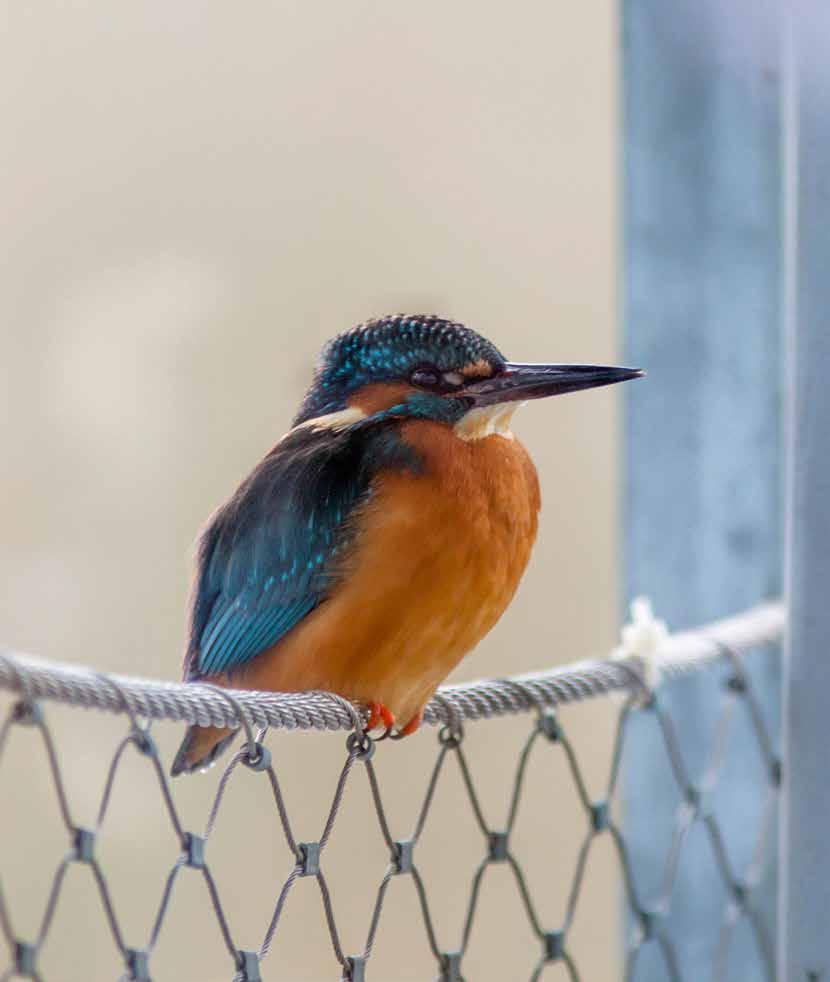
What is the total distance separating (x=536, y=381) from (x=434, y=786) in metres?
0.25

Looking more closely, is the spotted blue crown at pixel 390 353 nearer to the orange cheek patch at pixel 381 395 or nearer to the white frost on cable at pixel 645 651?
the orange cheek patch at pixel 381 395

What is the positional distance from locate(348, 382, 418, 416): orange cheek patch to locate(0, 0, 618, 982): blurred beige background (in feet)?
1.60

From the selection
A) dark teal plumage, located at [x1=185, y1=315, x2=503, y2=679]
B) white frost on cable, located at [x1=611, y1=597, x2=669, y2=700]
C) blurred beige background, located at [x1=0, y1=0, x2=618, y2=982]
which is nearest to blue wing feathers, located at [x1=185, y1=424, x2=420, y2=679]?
dark teal plumage, located at [x1=185, y1=315, x2=503, y2=679]

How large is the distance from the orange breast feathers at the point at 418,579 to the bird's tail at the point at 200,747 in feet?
0.19

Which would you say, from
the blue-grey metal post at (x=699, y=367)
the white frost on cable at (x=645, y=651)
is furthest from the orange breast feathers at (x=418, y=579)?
the blue-grey metal post at (x=699, y=367)

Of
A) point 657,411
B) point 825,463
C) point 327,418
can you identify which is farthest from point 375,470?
point 657,411

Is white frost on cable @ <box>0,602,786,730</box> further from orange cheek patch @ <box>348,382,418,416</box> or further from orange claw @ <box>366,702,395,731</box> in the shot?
orange cheek patch @ <box>348,382,418,416</box>

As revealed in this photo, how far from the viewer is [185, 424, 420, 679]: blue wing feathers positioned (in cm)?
95

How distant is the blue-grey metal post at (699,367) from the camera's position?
1392 millimetres

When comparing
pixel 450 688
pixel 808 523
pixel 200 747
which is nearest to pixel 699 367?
pixel 808 523

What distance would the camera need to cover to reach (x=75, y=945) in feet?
6.16

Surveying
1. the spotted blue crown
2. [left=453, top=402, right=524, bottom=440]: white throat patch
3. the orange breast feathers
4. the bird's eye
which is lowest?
the orange breast feathers

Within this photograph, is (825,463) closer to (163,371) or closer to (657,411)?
(657,411)

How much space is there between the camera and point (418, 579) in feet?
3.14
